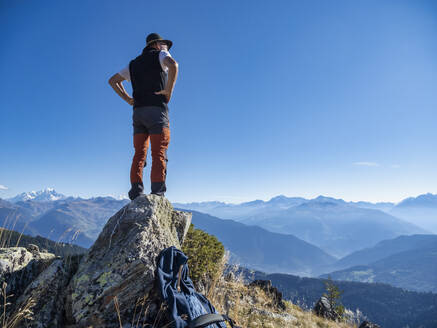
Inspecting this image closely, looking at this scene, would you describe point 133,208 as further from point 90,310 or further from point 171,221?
point 90,310

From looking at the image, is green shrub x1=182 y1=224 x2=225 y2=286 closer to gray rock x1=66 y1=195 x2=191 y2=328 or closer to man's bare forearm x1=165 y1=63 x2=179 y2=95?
gray rock x1=66 y1=195 x2=191 y2=328

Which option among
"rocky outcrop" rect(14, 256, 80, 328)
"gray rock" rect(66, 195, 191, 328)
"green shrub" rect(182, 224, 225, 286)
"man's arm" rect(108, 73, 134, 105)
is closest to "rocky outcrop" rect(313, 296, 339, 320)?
"green shrub" rect(182, 224, 225, 286)

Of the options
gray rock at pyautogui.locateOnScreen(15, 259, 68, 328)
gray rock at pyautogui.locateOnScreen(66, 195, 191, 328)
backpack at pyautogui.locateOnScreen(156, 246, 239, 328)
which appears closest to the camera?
backpack at pyautogui.locateOnScreen(156, 246, 239, 328)

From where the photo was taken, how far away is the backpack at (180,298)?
9.97 ft

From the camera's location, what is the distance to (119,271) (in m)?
3.54

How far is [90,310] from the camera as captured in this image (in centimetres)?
332

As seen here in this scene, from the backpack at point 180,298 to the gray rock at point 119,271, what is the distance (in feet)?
0.68

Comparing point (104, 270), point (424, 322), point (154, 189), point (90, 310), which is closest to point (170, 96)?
point (154, 189)

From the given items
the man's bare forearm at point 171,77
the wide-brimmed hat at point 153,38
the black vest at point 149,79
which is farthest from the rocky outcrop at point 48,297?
the wide-brimmed hat at point 153,38

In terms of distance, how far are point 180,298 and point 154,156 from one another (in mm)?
2585

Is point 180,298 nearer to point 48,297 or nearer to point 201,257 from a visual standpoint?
point 48,297

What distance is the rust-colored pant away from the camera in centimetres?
470

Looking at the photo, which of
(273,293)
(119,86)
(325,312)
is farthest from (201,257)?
(325,312)

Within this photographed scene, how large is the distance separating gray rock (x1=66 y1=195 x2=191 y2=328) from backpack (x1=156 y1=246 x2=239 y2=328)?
208 mm
